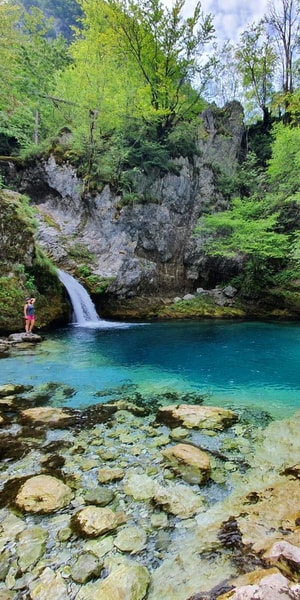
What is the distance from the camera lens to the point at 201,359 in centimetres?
923

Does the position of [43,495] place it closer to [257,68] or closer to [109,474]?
[109,474]

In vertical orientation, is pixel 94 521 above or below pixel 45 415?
below

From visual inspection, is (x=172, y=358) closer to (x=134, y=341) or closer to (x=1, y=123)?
(x=134, y=341)

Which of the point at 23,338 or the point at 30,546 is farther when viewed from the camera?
the point at 23,338

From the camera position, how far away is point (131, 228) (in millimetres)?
18000

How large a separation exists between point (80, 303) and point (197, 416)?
431 inches

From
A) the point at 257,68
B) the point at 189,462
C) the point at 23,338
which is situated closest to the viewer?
the point at 189,462

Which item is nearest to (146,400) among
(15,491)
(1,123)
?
(15,491)

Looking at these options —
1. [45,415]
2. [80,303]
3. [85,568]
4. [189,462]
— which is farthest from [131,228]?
[85,568]

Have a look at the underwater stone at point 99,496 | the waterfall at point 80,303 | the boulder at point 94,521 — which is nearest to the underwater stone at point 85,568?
the boulder at point 94,521

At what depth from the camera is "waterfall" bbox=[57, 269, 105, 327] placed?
14438mm

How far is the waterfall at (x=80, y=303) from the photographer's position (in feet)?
47.4

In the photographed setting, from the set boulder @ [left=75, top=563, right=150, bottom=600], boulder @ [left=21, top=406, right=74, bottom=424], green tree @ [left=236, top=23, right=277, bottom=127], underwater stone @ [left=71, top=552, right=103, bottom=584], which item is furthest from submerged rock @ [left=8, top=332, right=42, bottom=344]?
green tree @ [left=236, top=23, right=277, bottom=127]

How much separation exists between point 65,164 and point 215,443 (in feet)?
63.0
